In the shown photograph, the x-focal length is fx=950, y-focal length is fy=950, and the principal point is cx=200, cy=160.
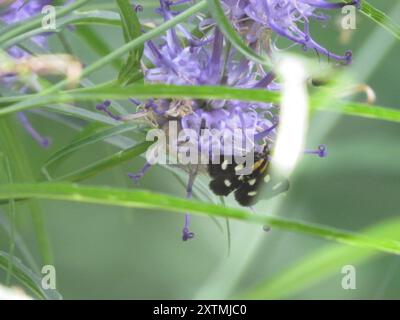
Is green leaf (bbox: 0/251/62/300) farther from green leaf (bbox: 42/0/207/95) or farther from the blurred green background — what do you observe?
the blurred green background

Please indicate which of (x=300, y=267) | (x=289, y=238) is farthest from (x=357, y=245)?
(x=289, y=238)

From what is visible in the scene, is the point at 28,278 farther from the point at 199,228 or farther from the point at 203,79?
the point at 199,228

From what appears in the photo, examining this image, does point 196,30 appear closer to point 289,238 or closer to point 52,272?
point 52,272

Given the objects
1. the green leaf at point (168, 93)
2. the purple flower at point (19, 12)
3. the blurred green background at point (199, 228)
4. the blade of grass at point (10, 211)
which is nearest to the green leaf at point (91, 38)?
the purple flower at point (19, 12)

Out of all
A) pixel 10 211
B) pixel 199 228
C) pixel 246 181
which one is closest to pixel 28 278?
pixel 10 211

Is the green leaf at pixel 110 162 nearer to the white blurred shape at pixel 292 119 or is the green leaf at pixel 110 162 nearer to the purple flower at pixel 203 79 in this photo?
the purple flower at pixel 203 79

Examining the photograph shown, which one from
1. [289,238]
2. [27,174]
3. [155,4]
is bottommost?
[27,174]
